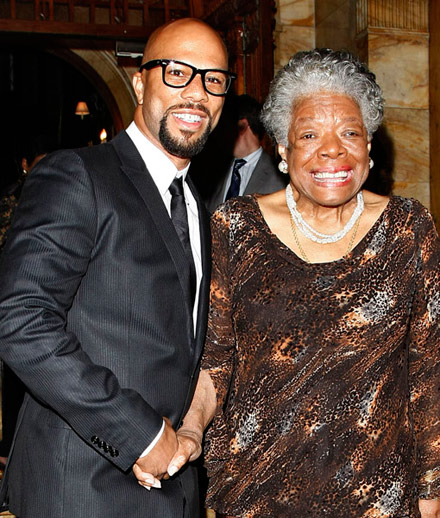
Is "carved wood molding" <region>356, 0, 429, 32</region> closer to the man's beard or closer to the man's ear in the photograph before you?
the man's ear

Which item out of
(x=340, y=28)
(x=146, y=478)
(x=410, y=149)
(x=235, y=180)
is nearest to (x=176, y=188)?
(x=146, y=478)

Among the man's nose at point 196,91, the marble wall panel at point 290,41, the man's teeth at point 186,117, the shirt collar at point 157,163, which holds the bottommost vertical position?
the shirt collar at point 157,163

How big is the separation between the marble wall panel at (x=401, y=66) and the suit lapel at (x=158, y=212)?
3.01 metres

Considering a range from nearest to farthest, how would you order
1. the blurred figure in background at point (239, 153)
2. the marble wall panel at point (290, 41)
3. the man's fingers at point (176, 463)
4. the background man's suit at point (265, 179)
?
the man's fingers at point (176, 463) → the background man's suit at point (265, 179) → the blurred figure in background at point (239, 153) → the marble wall panel at point (290, 41)

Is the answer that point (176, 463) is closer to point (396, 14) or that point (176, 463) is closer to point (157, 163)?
point (157, 163)

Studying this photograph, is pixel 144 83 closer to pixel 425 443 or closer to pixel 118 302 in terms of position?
pixel 118 302

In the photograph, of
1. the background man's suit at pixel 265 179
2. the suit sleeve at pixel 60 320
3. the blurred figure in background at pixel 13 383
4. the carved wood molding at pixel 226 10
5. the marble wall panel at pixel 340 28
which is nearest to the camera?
the suit sleeve at pixel 60 320

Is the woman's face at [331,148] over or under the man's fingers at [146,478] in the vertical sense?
over

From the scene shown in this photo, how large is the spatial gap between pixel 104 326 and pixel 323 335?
0.57 m

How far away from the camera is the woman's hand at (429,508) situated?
1.96m

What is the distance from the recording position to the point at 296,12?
550 cm

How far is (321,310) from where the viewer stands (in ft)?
6.16

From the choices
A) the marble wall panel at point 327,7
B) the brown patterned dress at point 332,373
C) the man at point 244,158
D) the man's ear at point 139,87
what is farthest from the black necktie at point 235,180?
the brown patterned dress at point 332,373

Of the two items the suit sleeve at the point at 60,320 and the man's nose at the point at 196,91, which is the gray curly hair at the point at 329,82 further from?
the suit sleeve at the point at 60,320
